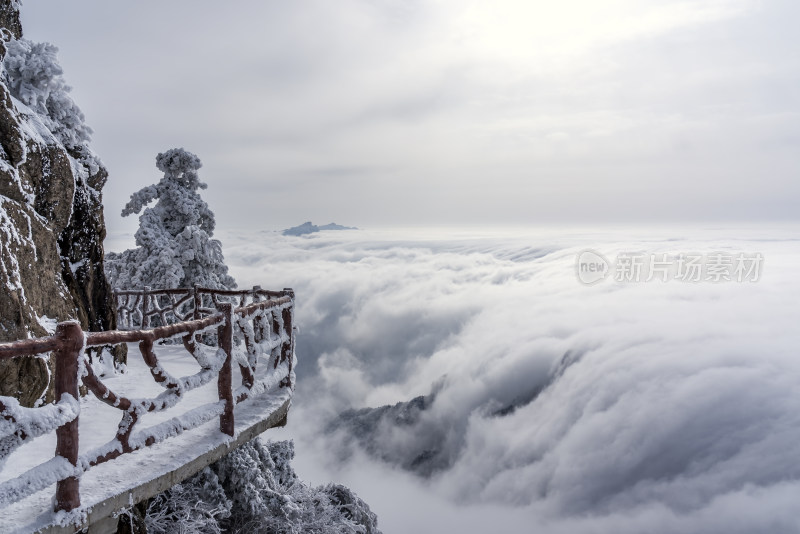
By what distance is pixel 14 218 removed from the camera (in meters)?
6.23

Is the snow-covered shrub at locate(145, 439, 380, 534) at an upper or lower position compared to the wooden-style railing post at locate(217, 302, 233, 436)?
lower

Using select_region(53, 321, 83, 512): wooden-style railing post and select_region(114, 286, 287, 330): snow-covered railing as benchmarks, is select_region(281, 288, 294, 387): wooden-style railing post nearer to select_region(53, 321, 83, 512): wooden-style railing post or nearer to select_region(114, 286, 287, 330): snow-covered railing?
select_region(114, 286, 287, 330): snow-covered railing

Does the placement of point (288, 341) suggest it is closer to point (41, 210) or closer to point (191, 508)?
point (41, 210)

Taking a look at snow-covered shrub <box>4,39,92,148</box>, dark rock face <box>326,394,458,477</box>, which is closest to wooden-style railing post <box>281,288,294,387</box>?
snow-covered shrub <box>4,39,92,148</box>

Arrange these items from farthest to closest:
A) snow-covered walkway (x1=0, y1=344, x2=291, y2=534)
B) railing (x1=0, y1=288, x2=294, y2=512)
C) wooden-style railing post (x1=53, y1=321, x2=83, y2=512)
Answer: snow-covered walkway (x1=0, y1=344, x2=291, y2=534), wooden-style railing post (x1=53, y1=321, x2=83, y2=512), railing (x1=0, y1=288, x2=294, y2=512)

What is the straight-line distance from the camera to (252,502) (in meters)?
11.6

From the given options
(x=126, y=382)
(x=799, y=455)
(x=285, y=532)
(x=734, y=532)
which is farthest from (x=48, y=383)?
(x=799, y=455)

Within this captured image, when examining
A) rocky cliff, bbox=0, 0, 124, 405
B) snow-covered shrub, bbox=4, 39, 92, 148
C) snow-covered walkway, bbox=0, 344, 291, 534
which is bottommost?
snow-covered walkway, bbox=0, 344, 291, 534

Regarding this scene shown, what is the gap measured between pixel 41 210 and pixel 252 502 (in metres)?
8.15

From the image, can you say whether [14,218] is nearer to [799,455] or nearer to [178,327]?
[178,327]

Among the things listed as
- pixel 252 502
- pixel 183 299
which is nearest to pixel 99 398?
pixel 183 299

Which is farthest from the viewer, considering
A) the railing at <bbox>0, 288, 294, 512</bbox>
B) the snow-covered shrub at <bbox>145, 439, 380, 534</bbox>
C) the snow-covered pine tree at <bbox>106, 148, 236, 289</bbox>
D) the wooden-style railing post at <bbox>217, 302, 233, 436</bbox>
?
the snow-covered pine tree at <bbox>106, 148, 236, 289</bbox>

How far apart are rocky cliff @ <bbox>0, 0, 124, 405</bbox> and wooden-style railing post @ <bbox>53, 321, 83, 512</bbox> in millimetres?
2665

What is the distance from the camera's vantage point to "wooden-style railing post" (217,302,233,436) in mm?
5031
